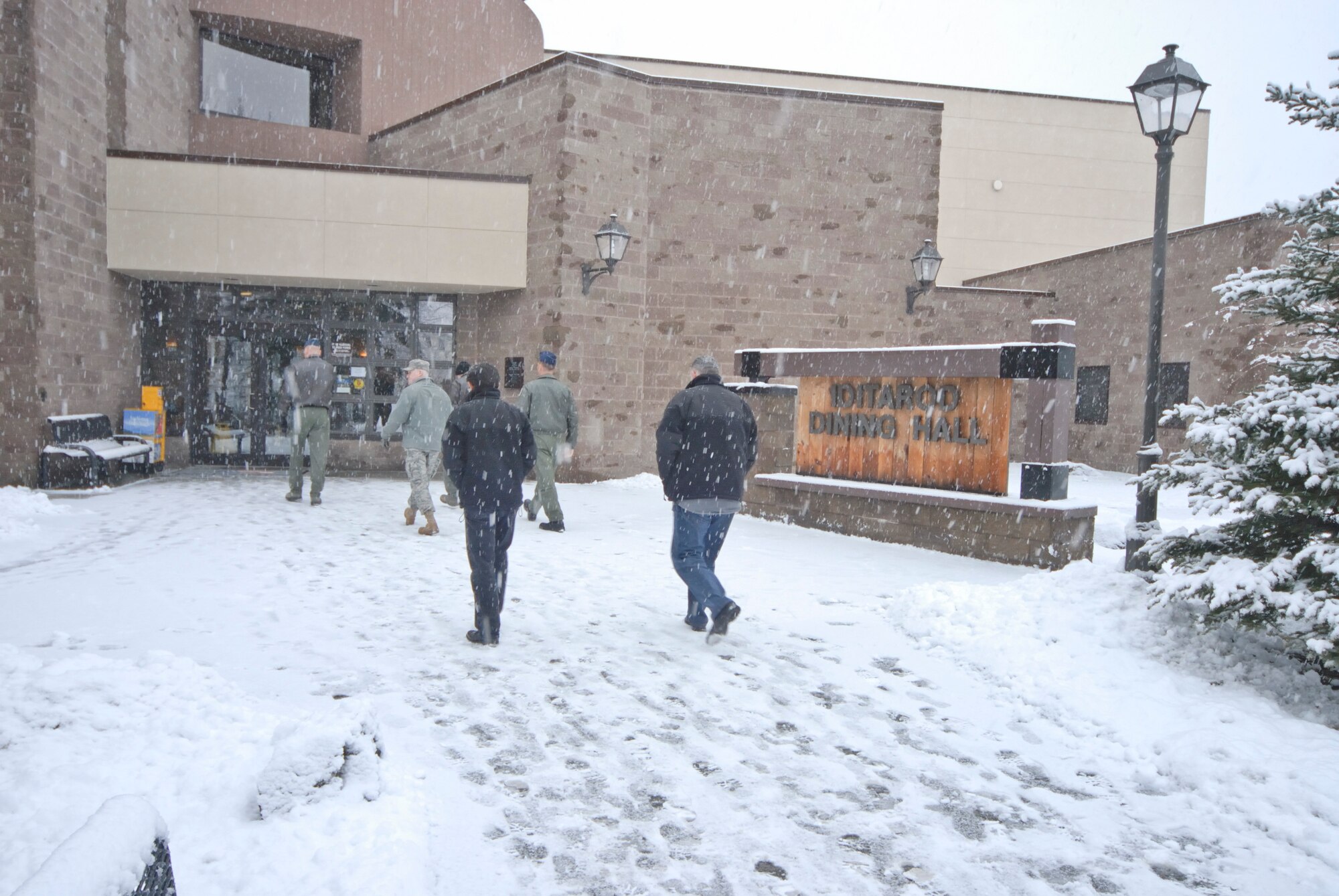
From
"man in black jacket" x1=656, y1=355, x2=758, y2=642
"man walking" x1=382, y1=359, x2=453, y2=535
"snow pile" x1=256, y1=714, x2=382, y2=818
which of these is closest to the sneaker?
"man in black jacket" x1=656, y1=355, x2=758, y2=642

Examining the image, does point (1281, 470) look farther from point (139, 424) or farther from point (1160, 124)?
point (139, 424)

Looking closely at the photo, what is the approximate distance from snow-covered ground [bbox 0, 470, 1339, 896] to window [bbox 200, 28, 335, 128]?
1290 centimetres

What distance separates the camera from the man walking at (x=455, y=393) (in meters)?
9.28

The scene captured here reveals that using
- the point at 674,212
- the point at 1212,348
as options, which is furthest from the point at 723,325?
the point at 1212,348

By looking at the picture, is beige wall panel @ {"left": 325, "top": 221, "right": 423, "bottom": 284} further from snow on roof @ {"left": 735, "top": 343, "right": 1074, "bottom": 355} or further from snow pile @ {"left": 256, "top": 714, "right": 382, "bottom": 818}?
snow pile @ {"left": 256, "top": 714, "right": 382, "bottom": 818}

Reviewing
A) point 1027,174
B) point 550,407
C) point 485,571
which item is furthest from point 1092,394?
point 485,571

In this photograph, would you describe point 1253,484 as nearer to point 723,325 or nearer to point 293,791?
point 293,791

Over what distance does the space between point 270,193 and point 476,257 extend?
3319 mm

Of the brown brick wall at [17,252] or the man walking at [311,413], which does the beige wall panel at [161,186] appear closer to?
the brown brick wall at [17,252]

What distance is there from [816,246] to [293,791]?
46.2 feet

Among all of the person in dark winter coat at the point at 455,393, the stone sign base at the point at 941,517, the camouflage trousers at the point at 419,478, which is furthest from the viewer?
the camouflage trousers at the point at 419,478

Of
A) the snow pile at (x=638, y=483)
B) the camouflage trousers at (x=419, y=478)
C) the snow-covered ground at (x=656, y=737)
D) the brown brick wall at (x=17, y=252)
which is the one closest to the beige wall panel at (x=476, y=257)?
the snow pile at (x=638, y=483)

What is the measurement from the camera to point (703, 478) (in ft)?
18.9

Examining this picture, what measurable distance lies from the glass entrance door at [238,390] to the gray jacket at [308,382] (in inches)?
213
